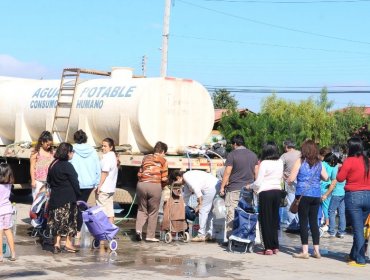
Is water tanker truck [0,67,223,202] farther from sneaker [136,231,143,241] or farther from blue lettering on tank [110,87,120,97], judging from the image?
sneaker [136,231,143,241]

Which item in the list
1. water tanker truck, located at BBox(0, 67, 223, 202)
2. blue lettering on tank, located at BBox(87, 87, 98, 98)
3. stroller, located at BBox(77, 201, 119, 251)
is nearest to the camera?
stroller, located at BBox(77, 201, 119, 251)

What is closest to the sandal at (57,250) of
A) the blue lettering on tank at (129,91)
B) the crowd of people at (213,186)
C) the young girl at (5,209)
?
the crowd of people at (213,186)

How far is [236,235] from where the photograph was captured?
34.8ft

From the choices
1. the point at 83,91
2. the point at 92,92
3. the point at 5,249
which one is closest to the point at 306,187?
the point at 5,249

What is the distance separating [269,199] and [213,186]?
4.36ft

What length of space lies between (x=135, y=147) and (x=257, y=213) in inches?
176

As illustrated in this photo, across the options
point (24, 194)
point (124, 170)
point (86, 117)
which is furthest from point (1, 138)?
point (124, 170)

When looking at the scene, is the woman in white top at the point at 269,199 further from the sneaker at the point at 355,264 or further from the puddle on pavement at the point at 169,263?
the sneaker at the point at 355,264

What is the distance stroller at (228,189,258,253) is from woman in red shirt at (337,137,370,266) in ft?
4.95

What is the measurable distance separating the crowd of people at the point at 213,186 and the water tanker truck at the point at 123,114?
7.59 ft

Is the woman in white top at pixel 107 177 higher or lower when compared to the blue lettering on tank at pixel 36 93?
lower

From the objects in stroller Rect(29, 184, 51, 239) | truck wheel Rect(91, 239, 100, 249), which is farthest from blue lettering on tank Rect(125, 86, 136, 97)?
truck wheel Rect(91, 239, 100, 249)

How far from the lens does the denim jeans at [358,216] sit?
387 inches

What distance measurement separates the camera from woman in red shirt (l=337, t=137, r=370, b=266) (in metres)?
9.84
